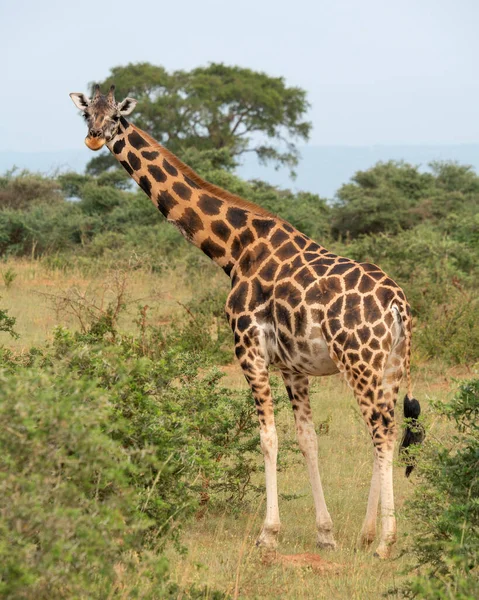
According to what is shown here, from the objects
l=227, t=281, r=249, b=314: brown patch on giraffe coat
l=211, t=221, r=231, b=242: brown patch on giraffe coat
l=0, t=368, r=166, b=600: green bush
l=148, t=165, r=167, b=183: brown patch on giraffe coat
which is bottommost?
l=0, t=368, r=166, b=600: green bush

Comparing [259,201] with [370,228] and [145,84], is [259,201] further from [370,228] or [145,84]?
[145,84]

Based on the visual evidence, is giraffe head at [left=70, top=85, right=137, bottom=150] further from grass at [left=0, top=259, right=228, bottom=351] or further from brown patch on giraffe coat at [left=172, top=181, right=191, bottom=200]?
grass at [left=0, top=259, right=228, bottom=351]

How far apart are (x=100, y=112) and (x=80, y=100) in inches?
7.5

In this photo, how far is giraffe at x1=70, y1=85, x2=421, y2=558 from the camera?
6.27m

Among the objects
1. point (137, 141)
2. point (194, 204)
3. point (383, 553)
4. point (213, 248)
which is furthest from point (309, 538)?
point (137, 141)

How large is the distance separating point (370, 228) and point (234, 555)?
19729mm

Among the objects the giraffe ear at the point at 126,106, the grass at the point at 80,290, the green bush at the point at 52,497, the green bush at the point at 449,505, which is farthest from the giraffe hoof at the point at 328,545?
the grass at the point at 80,290

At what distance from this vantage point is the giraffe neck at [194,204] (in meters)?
7.11

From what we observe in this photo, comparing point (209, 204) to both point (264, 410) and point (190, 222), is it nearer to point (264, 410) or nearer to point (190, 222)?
point (190, 222)

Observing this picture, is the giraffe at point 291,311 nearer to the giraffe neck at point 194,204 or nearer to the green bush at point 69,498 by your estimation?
the giraffe neck at point 194,204

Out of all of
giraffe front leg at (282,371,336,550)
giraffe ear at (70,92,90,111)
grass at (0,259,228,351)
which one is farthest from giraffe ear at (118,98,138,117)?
grass at (0,259,228,351)

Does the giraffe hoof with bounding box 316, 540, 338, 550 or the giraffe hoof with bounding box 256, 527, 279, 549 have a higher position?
the giraffe hoof with bounding box 256, 527, 279, 549

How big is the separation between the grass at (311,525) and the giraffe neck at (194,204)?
155 centimetres

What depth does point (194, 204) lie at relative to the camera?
7.33 m
